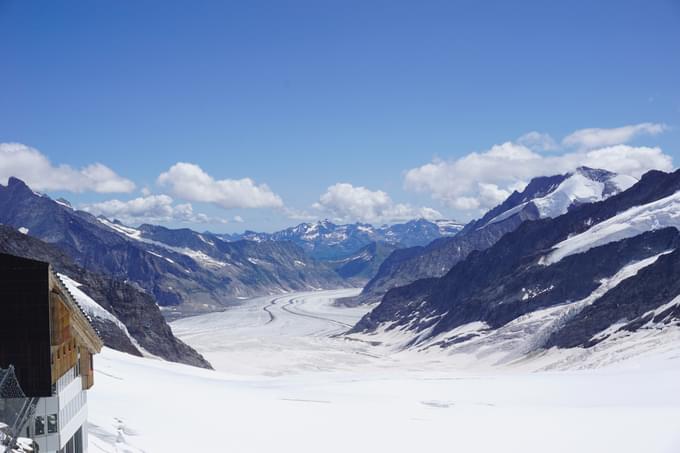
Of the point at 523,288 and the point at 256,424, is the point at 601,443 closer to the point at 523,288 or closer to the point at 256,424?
the point at 256,424

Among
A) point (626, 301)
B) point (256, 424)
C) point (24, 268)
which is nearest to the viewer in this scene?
point (24, 268)

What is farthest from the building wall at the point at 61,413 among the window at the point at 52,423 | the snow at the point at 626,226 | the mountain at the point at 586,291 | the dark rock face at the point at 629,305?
the snow at the point at 626,226

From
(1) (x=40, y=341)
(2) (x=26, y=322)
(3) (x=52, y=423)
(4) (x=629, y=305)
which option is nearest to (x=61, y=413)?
(3) (x=52, y=423)

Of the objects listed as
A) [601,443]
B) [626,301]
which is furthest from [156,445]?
[626,301]

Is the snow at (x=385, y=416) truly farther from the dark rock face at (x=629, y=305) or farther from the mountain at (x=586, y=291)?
the dark rock face at (x=629, y=305)

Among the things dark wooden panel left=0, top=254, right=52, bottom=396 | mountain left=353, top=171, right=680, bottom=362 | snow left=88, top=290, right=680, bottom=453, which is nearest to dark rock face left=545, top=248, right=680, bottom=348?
mountain left=353, top=171, right=680, bottom=362

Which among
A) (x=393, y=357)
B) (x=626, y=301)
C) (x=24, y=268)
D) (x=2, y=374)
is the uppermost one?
(x=24, y=268)

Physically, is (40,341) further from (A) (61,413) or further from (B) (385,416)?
(B) (385,416)
